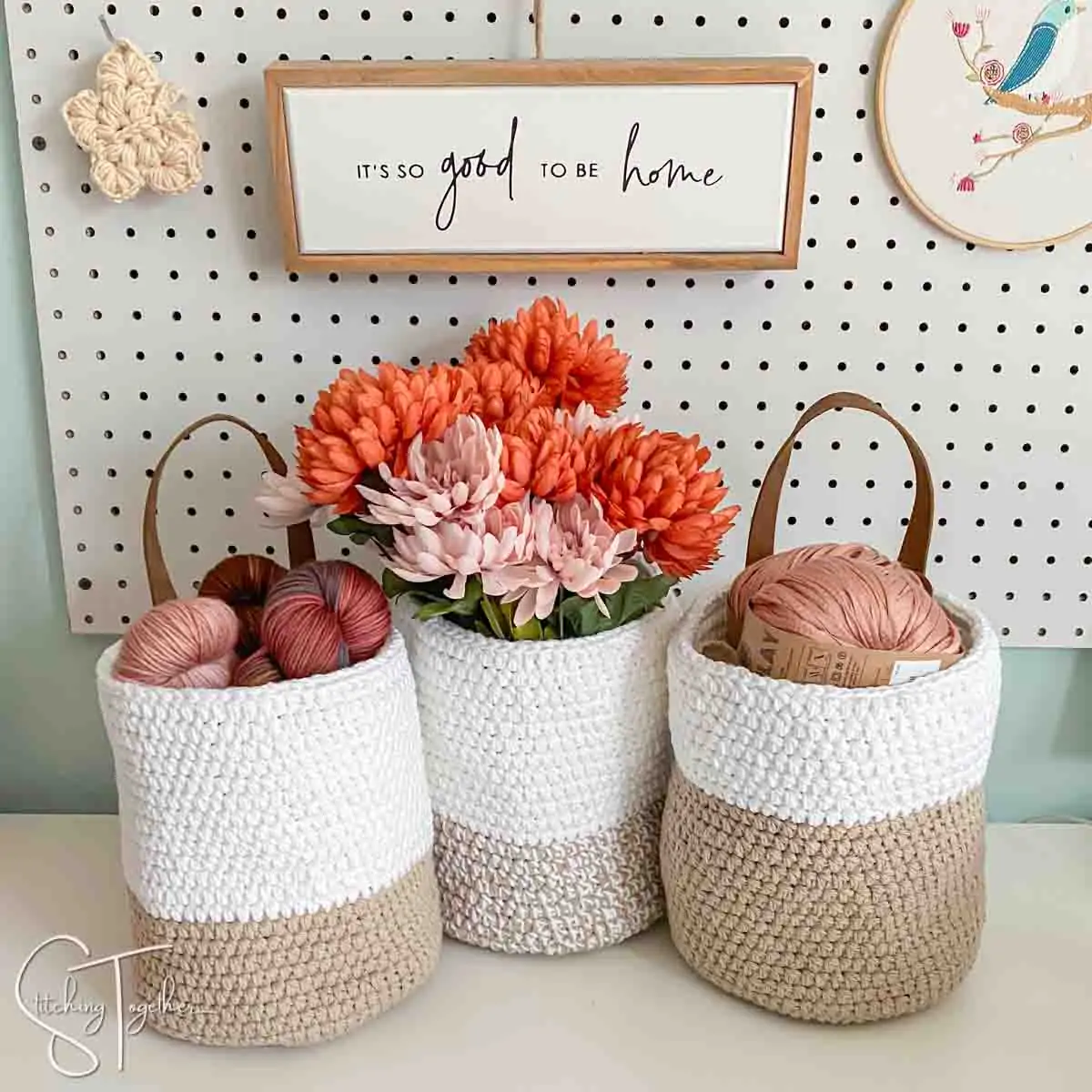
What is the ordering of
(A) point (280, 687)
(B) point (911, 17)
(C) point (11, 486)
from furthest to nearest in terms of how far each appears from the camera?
(C) point (11, 486) → (B) point (911, 17) → (A) point (280, 687)

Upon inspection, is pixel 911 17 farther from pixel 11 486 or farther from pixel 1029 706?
pixel 11 486

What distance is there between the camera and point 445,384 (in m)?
0.66

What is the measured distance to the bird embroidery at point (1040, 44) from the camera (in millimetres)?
735

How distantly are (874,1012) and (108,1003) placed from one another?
0.45m

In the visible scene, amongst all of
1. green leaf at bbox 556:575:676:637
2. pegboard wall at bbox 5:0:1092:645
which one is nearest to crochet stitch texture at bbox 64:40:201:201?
pegboard wall at bbox 5:0:1092:645

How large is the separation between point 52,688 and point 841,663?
2.01 feet

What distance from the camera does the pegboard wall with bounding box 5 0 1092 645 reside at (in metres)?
0.76

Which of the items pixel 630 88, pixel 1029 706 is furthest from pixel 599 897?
pixel 630 88

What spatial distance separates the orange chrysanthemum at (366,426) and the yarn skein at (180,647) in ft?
→ 0.31

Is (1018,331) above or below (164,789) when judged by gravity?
above

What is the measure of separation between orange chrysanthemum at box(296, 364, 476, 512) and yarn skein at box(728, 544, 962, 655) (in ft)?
0.70

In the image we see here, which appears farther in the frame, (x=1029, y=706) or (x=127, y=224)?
(x=1029, y=706)

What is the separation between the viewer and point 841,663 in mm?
650

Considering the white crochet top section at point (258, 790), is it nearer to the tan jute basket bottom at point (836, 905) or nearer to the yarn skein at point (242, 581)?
the yarn skein at point (242, 581)
